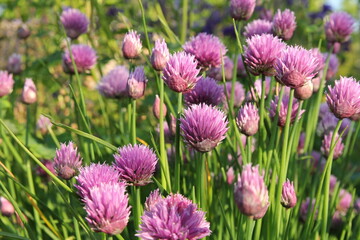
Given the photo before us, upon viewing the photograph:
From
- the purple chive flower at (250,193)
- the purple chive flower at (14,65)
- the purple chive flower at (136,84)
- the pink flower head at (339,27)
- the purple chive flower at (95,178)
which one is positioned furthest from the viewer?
the purple chive flower at (14,65)

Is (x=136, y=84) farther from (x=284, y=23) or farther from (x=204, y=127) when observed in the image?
(x=284, y=23)

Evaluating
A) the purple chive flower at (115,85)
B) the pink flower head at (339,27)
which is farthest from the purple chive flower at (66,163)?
the pink flower head at (339,27)

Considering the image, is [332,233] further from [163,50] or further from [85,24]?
[85,24]

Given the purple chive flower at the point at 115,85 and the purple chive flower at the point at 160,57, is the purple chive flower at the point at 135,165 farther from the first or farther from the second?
the purple chive flower at the point at 115,85

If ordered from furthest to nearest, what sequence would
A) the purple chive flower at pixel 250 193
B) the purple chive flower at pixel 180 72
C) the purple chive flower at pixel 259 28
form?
the purple chive flower at pixel 259 28 < the purple chive flower at pixel 180 72 < the purple chive flower at pixel 250 193

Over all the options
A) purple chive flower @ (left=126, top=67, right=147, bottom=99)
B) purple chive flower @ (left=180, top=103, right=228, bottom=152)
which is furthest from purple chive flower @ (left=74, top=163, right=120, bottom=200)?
purple chive flower @ (left=126, top=67, right=147, bottom=99)

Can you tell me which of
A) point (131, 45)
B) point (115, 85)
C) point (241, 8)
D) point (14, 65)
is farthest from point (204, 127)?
point (14, 65)

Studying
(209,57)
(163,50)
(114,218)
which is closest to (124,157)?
(114,218)

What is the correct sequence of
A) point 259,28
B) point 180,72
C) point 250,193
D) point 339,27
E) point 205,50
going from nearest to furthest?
point 250,193
point 180,72
point 205,50
point 259,28
point 339,27
